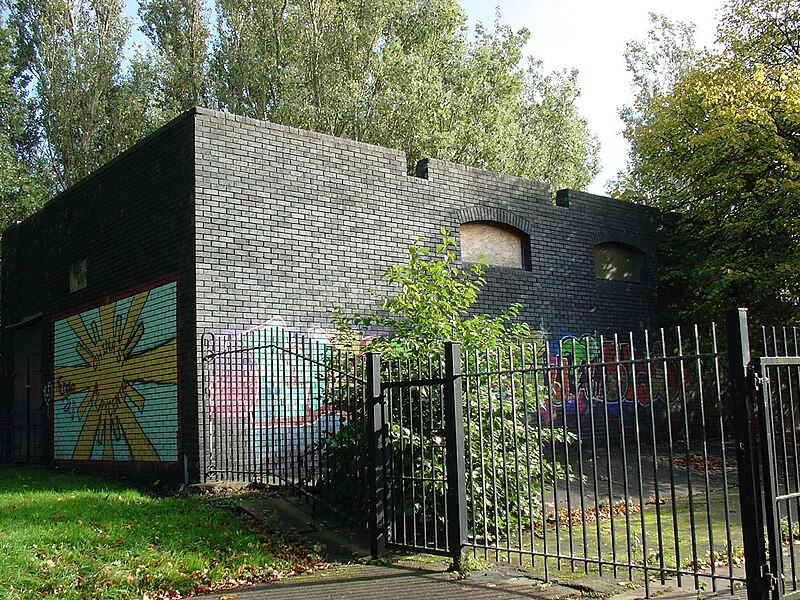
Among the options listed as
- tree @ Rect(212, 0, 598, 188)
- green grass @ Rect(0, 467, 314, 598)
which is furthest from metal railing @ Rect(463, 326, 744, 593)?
tree @ Rect(212, 0, 598, 188)

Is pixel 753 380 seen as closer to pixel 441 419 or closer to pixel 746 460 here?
pixel 746 460

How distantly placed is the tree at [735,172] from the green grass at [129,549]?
11.6 meters

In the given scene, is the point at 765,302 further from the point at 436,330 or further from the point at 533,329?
the point at 436,330

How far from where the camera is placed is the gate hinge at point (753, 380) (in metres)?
5.00

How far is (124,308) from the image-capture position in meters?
12.8

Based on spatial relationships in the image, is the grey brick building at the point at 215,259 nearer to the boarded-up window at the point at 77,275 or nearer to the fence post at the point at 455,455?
the boarded-up window at the point at 77,275

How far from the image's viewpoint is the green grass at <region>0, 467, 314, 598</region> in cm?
643

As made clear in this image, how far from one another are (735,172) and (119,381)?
12.9 m

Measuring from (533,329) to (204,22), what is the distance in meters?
21.5

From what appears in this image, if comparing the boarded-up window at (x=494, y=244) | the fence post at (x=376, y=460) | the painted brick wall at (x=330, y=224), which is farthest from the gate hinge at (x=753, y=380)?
the boarded-up window at (x=494, y=244)

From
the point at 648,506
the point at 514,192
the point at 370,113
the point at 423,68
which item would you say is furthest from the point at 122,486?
the point at 423,68

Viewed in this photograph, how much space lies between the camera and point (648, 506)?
1048 cm

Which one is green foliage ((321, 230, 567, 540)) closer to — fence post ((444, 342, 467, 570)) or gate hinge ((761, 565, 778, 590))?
fence post ((444, 342, 467, 570))

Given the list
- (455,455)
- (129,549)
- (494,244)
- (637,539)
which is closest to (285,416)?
(129,549)
